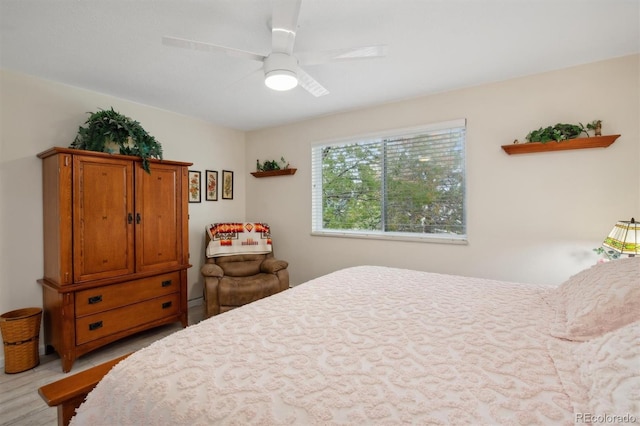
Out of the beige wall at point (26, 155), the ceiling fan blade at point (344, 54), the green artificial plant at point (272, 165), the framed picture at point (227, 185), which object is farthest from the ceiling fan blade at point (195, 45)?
the framed picture at point (227, 185)

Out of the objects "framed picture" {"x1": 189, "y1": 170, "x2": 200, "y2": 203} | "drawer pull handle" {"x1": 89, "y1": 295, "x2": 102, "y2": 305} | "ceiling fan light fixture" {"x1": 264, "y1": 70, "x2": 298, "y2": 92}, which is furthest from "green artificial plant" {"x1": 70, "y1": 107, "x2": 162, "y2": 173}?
"ceiling fan light fixture" {"x1": 264, "y1": 70, "x2": 298, "y2": 92}

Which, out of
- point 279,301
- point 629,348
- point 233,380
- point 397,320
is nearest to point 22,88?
point 279,301

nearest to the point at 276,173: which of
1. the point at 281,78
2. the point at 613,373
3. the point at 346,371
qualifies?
the point at 281,78

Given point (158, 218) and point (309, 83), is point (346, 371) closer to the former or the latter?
point (309, 83)

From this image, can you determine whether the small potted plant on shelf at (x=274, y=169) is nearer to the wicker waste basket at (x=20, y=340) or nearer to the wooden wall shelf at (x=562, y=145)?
the wooden wall shelf at (x=562, y=145)

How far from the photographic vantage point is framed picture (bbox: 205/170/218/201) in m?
4.13

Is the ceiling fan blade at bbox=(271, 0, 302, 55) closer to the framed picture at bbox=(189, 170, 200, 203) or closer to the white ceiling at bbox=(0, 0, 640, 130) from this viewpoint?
the white ceiling at bbox=(0, 0, 640, 130)

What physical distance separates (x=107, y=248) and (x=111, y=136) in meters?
1.05

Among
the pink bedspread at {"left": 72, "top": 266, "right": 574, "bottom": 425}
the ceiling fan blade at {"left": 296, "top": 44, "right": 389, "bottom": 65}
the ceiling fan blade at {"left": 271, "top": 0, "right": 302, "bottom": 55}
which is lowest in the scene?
the pink bedspread at {"left": 72, "top": 266, "right": 574, "bottom": 425}

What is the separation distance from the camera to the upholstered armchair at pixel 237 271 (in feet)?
10.5

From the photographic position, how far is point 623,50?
2252 mm

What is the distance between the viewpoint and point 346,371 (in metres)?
0.97

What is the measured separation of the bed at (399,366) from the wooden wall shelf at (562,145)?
143cm

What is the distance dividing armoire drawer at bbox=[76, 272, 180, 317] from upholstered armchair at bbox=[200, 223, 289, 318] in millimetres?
360
